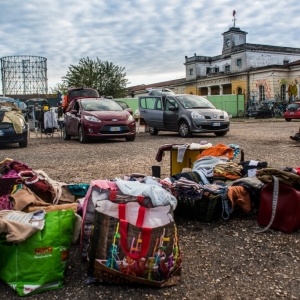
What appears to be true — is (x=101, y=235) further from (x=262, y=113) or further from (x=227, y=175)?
(x=262, y=113)

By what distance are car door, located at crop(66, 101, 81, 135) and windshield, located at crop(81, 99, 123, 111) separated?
289mm

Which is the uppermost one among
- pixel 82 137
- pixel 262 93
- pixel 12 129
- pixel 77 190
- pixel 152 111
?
pixel 262 93

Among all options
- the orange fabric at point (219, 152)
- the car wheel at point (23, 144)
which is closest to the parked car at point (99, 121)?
the car wheel at point (23, 144)

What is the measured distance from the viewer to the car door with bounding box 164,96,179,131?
1463 centimetres

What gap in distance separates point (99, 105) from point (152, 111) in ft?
10.7

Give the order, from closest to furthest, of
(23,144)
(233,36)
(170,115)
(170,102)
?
(23,144) < (170,115) < (170,102) < (233,36)

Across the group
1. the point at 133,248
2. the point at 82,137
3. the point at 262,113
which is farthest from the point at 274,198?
the point at 262,113

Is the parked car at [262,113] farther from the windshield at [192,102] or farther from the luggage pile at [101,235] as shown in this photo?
the luggage pile at [101,235]

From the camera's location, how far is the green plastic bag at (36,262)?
2.58 metres

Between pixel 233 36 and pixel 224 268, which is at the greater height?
pixel 233 36

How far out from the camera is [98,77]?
4656 cm

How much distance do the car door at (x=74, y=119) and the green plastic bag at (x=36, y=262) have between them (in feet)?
34.2

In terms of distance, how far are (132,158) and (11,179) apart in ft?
16.3

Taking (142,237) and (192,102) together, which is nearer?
(142,237)
